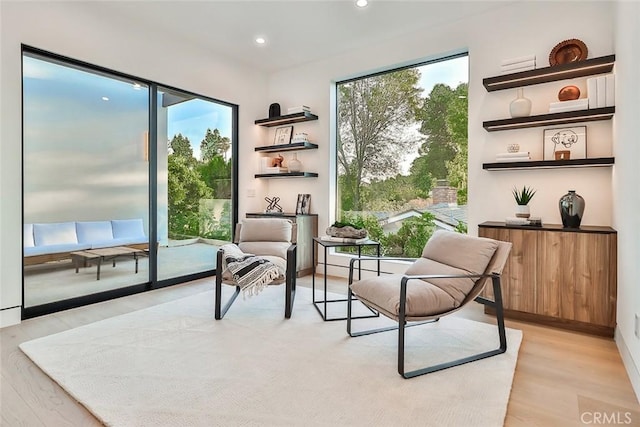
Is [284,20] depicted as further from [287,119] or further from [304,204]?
[304,204]

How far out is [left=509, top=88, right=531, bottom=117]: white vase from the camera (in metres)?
3.13

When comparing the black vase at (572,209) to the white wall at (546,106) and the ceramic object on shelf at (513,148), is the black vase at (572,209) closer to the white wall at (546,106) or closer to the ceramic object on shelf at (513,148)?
the white wall at (546,106)

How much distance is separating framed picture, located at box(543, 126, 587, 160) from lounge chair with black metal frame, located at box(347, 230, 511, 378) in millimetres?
1365

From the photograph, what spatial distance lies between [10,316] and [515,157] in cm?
450

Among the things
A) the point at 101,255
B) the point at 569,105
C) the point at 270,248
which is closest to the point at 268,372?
the point at 270,248

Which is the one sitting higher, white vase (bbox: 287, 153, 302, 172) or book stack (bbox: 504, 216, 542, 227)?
white vase (bbox: 287, 153, 302, 172)

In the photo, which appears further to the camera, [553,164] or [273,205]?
[273,205]

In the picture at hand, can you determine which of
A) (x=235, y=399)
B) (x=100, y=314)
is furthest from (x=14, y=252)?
(x=235, y=399)

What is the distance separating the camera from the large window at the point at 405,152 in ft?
12.6

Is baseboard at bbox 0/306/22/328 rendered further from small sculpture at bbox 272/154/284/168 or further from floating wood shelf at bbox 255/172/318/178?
small sculpture at bbox 272/154/284/168

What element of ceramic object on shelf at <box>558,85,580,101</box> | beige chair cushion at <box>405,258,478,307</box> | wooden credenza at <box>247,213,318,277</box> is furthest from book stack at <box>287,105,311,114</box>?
beige chair cushion at <box>405,258,478,307</box>

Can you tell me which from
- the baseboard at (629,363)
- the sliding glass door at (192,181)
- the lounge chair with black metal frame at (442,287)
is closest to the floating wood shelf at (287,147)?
the sliding glass door at (192,181)

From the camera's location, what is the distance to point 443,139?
3.90m

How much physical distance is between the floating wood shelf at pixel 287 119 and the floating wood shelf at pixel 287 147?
1.11ft
